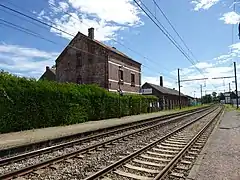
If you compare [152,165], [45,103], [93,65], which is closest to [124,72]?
[93,65]

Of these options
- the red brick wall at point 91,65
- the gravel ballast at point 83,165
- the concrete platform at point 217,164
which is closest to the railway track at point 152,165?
the concrete platform at point 217,164

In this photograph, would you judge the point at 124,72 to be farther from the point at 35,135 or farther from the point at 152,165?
the point at 152,165

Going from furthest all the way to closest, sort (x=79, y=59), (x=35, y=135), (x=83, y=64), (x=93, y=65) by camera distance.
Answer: (x=79, y=59) → (x=83, y=64) → (x=93, y=65) → (x=35, y=135)

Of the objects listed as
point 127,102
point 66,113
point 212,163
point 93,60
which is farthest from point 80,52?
point 212,163

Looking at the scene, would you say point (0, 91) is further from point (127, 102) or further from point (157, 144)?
point (127, 102)

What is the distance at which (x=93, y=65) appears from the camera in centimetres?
4125

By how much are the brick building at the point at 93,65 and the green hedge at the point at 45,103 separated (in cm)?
1100

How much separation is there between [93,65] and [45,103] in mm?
22324

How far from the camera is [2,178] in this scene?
652 centimetres

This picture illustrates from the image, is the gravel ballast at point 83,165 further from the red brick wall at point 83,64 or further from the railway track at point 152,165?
the red brick wall at point 83,64

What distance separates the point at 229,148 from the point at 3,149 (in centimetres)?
868

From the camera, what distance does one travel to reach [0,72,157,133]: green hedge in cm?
1634

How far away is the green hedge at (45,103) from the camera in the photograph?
643 inches

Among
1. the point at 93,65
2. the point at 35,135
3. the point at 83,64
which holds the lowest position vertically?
the point at 35,135
